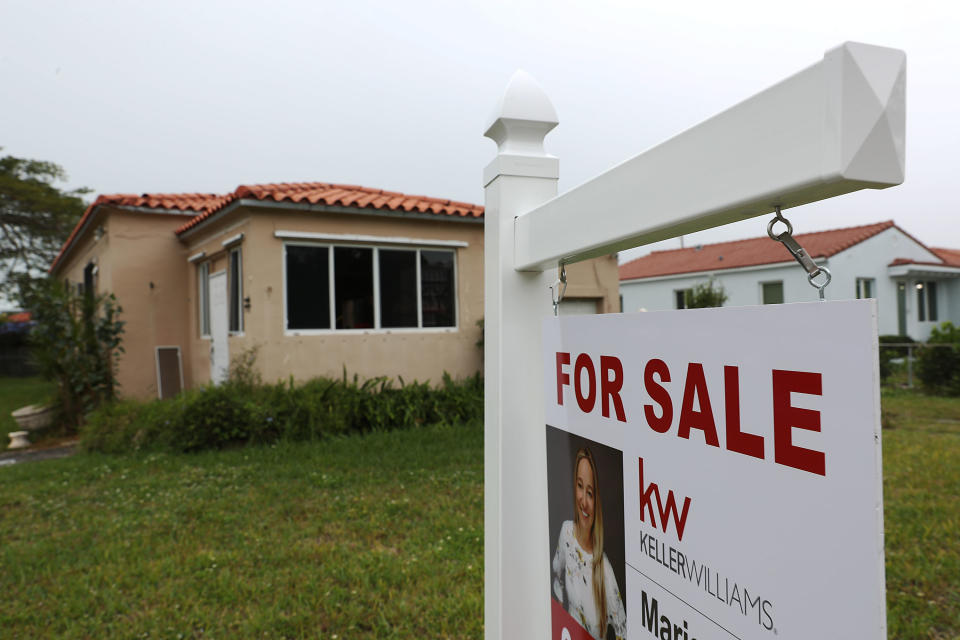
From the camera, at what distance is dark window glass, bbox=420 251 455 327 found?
9789 mm

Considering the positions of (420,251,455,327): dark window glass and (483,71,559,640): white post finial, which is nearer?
(483,71,559,640): white post finial

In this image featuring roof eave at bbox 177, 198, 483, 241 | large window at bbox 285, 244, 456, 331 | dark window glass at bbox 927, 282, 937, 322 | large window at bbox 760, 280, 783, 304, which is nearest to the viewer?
roof eave at bbox 177, 198, 483, 241

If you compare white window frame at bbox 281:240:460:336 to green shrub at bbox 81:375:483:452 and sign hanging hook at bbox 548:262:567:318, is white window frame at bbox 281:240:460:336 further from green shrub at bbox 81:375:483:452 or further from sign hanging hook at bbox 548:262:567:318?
sign hanging hook at bbox 548:262:567:318

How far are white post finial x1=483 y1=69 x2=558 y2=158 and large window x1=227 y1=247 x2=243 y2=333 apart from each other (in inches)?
341

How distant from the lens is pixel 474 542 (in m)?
4.16

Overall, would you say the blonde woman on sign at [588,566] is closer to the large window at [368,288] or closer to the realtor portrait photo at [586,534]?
the realtor portrait photo at [586,534]

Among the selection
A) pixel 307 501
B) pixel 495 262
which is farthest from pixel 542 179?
pixel 307 501

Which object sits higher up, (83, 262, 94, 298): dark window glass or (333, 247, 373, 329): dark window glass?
(83, 262, 94, 298): dark window glass

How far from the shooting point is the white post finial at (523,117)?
1.38 meters

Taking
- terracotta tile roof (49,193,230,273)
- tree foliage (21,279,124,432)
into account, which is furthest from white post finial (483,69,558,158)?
tree foliage (21,279,124,432)

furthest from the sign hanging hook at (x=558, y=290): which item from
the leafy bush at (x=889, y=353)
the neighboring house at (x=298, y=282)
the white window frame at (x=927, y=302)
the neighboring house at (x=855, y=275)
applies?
the white window frame at (x=927, y=302)

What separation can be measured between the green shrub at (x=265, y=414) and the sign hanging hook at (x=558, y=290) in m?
6.85

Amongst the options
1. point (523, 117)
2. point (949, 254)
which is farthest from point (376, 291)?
point (949, 254)

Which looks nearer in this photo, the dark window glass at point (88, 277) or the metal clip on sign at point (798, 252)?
the metal clip on sign at point (798, 252)
